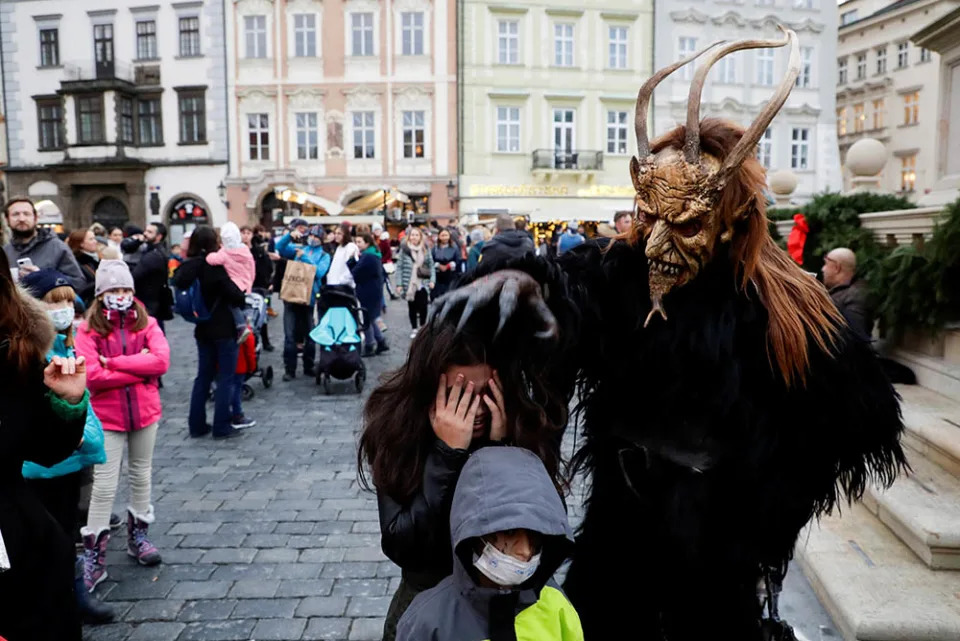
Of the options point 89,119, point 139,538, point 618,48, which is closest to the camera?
point 139,538

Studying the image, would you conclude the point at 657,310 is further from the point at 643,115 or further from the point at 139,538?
the point at 139,538

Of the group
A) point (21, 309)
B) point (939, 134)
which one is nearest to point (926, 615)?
point (21, 309)

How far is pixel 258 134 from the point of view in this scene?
30.7 meters

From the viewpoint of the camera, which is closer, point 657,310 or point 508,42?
point 657,310

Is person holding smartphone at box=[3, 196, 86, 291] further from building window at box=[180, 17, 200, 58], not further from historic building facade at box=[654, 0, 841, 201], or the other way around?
building window at box=[180, 17, 200, 58]

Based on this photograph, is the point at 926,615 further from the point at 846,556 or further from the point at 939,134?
the point at 939,134

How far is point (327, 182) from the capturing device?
30.5m

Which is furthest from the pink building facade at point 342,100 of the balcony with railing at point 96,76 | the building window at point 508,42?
the balcony with railing at point 96,76

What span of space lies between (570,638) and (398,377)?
32.5 inches

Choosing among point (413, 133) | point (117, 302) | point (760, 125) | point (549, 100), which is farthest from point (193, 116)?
point (760, 125)

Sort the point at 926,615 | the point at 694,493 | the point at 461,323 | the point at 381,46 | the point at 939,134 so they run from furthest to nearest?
the point at 381,46 < the point at 939,134 < the point at 926,615 < the point at 694,493 < the point at 461,323

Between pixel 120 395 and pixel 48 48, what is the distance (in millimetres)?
34953

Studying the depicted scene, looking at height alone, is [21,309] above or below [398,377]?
above

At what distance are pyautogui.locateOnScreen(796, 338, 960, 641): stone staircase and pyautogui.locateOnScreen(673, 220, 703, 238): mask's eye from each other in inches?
61.1
